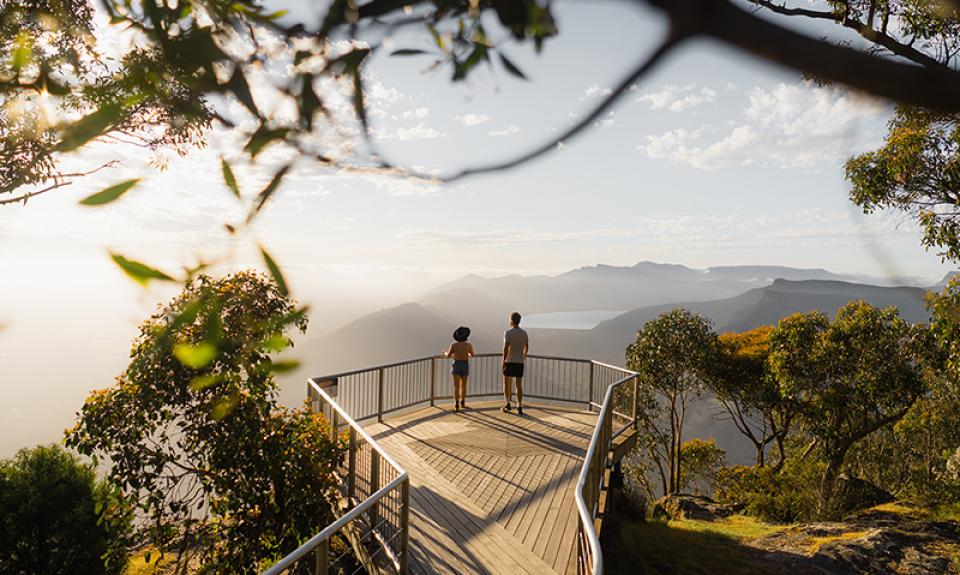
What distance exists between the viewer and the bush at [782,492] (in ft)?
52.5

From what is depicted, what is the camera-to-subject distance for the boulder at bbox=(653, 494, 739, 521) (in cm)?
1521

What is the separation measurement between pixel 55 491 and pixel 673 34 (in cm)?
2254

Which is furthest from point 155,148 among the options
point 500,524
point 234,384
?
point 500,524

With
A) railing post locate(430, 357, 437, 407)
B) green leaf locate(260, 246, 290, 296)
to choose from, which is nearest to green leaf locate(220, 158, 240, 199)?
green leaf locate(260, 246, 290, 296)

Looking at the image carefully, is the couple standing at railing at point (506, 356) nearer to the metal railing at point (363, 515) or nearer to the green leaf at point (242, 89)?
the metal railing at point (363, 515)

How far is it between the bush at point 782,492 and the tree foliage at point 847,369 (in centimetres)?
91

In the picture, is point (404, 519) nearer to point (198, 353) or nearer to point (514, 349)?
point (198, 353)

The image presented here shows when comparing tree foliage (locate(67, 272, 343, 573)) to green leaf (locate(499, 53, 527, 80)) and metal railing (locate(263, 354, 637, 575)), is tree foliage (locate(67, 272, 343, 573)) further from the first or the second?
green leaf (locate(499, 53, 527, 80))

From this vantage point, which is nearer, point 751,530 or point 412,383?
point 412,383

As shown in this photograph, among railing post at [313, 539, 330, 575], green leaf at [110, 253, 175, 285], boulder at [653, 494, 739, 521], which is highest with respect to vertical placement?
green leaf at [110, 253, 175, 285]

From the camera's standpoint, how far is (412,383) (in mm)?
10969

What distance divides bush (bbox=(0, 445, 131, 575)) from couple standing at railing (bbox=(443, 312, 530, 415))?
1157 centimetres

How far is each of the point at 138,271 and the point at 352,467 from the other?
603cm

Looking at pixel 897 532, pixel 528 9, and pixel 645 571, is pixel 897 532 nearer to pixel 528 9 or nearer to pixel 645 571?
pixel 645 571
